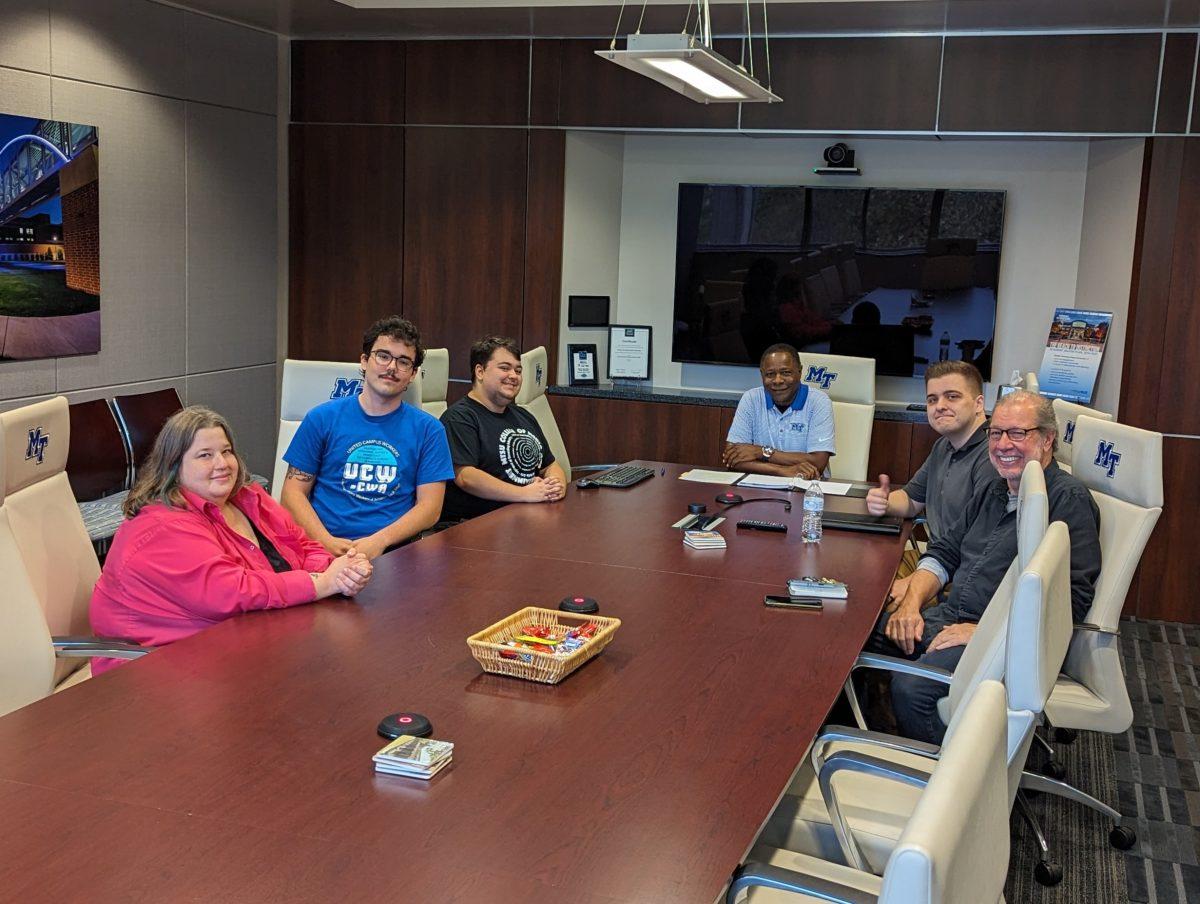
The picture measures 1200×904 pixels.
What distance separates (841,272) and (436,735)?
4879mm

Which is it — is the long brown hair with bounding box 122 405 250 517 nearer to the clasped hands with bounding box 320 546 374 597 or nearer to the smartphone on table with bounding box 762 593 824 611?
the clasped hands with bounding box 320 546 374 597

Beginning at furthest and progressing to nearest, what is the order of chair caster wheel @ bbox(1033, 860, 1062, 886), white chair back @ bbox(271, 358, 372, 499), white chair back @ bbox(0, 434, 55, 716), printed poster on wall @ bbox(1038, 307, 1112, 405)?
printed poster on wall @ bbox(1038, 307, 1112, 405) → white chair back @ bbox(271, 358, 372, 499) → chair caster wheel @ bbox(1033, 860, 1062, 886) → white chair back @ bbox(0, 434, 55, 716)

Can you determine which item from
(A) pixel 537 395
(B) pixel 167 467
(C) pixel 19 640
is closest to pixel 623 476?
(A) pixel 537 395

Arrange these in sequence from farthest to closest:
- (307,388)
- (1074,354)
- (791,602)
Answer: (1074,354), (307,388), (791,602)

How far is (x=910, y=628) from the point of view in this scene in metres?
3.44

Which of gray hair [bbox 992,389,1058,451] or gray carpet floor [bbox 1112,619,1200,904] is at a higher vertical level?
gray hair [bbox 992,389,1058,451]

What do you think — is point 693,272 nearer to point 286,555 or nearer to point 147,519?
point 286,555

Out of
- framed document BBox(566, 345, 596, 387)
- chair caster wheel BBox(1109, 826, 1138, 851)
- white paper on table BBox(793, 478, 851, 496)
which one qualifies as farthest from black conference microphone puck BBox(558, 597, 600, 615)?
framed document BBox(566, 345, 596, 387)

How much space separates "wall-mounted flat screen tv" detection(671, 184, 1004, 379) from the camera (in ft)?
20.8

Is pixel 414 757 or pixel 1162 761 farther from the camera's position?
pixel 1162 761

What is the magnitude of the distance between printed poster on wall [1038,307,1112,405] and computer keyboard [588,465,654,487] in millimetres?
2265

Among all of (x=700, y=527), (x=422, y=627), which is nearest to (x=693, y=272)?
(x=700, y=527)

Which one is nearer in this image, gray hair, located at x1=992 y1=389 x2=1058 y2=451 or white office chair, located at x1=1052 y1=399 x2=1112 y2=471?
gray hair, located at x1=992 y1=389 x2=1058 y2=451

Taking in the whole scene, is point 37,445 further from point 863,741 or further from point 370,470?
point 863,741
